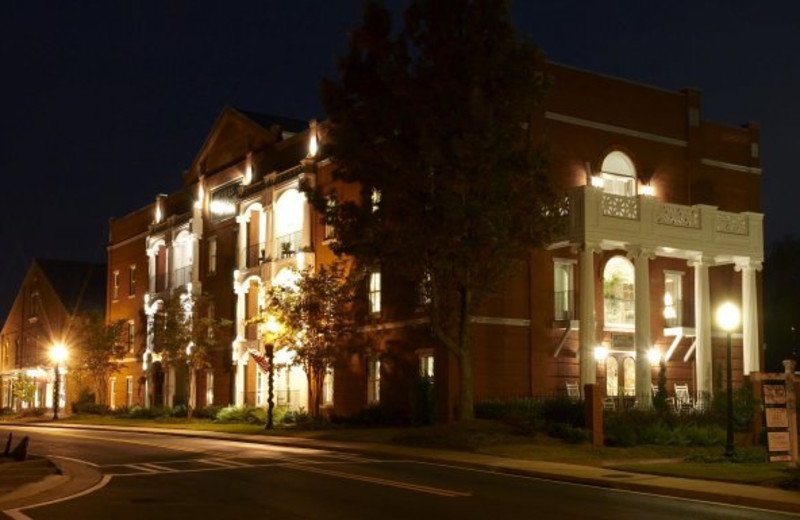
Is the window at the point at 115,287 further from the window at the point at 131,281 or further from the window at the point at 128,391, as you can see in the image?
the window at the point at 128,391

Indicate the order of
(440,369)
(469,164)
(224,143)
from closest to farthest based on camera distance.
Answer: (469,164) < (440,369) < (224,143)

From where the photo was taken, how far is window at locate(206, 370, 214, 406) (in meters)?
50.8

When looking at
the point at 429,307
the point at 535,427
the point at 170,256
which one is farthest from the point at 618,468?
the point at 170,256

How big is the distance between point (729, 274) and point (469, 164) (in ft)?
58.5

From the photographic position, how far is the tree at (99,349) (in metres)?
56.7

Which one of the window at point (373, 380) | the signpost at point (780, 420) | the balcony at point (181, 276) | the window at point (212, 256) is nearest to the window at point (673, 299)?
the window at point (373, 380)

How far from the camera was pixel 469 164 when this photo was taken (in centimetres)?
2814

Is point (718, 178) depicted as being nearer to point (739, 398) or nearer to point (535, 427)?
point (739, 398)

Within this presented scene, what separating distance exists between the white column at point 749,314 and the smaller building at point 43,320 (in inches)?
1703

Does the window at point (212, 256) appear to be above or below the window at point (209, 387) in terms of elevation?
above

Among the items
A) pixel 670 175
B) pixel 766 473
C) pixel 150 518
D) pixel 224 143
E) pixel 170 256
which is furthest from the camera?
pixel 170 256

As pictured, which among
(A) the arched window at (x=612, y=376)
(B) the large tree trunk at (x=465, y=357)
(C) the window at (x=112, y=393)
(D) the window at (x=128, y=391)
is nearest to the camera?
(B) the large tree trunk at (x=465, y=357)

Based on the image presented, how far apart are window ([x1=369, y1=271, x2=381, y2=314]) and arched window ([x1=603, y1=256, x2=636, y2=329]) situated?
8289 millimetres

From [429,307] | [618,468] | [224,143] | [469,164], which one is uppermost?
[224,143]
